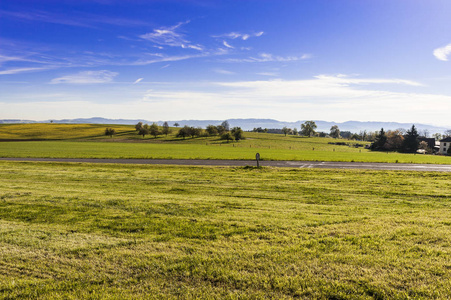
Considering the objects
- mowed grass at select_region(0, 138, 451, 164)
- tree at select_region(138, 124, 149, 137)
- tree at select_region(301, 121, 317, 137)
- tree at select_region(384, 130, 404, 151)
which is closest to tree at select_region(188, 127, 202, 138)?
tree at select_region(138, 124, 149, 137)

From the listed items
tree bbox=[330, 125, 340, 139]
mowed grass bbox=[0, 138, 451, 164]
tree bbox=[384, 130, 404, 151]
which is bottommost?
mowed grass bbox=[0, 138, 451, 164]

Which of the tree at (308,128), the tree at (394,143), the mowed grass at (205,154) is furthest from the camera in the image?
the tree at (308,128)

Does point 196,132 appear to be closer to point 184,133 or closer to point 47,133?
point 184,133

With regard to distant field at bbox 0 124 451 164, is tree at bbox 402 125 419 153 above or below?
above

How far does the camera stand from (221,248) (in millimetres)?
6625

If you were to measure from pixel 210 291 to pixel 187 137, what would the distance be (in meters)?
110

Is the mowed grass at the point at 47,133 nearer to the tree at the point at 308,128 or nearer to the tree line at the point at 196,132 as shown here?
the tree line at the point at 196,132

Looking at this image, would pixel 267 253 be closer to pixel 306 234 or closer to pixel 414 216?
pixel 306 234

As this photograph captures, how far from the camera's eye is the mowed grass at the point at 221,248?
5.02m

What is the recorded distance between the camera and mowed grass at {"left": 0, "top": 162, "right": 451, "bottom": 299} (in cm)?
502

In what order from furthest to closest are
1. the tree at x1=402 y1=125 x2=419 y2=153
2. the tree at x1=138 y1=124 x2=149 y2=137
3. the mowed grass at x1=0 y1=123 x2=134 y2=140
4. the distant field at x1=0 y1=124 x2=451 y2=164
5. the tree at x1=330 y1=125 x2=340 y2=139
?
the tree at x1=330 y1=125 x2=340 y2=139 → the tree at x1=138 y1=124 x2=149 y2=137 → the mowed grass at x1=0 y1=123 x2=134 y2=140 → the tree at x1=402 y1=125 x2=419 y2=153 → the distant field at x1=0 y1=124 x2=451 y2=164

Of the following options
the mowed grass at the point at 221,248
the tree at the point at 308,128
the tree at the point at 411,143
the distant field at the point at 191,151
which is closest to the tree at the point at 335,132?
the tree at the point at 308,128

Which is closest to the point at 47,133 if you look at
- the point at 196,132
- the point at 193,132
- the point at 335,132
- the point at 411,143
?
the point at 193,132

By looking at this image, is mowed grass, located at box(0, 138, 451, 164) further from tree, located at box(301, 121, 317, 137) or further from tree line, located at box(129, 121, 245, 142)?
tree, located at box(301, 121, 317, 137)
